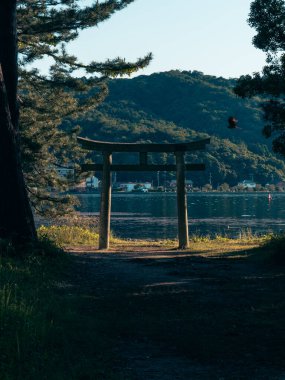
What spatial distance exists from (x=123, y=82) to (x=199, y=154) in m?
68.5

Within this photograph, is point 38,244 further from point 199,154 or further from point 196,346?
point 199,154

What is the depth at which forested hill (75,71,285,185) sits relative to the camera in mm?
131125

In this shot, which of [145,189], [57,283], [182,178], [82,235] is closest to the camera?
[57,283]

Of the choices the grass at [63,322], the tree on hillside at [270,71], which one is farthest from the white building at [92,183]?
the grass at [63,322]

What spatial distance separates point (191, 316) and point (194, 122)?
164m

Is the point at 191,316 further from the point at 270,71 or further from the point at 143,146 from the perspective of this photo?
the point at 143,146

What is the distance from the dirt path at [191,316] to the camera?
238 inches

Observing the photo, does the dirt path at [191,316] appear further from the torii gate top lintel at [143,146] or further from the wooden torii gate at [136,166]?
the torii gate top lintel at [143,146]

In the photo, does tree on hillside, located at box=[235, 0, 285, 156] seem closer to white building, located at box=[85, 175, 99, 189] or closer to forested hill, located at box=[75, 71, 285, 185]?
forested hill, located at box=[75, 71, 285, 185]

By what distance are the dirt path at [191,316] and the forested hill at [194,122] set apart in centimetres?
10526

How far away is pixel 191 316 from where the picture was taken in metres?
8.24

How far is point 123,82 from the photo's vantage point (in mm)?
193750

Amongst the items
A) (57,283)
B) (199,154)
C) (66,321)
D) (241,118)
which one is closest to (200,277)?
(57,283)

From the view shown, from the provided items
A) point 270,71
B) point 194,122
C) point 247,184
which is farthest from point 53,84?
point 194,122
